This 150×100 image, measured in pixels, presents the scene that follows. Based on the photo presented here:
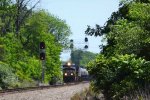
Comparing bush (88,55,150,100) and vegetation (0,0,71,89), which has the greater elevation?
vegetation (0,0,71,89)

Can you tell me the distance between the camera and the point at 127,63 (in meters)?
18.1

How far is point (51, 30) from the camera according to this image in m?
121

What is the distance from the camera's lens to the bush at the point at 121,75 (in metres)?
17.2

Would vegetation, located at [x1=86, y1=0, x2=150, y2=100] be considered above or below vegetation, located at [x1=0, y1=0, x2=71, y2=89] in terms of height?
below

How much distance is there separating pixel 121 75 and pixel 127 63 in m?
0.71

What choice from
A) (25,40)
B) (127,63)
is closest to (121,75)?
(127,63)

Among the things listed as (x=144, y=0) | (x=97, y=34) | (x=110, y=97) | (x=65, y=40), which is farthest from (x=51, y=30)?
(x=110, y=97)

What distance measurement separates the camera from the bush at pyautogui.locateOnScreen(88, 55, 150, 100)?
17.2m

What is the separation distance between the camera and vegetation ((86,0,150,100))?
17.4 meters

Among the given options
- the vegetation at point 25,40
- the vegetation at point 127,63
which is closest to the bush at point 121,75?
the vegetation at point 127,63

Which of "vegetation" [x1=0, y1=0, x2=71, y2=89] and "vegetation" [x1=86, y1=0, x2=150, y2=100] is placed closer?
"vegetation" [x1=86, y1=0, x2=150, y2=100]

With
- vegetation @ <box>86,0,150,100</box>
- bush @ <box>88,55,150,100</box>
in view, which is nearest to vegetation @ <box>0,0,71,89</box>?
vegetation @ <box>86,0,150,100</box>

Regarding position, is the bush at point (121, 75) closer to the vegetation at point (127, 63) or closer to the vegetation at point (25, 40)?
the vegetation at point (127, 63)

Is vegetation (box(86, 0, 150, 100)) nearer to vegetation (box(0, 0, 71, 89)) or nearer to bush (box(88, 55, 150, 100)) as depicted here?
bush (box(88, 55, 150, 100))
